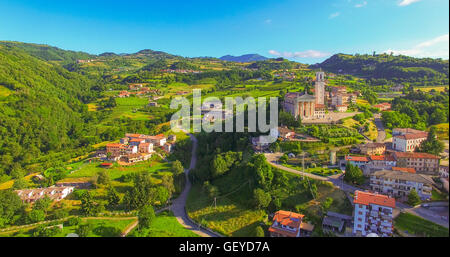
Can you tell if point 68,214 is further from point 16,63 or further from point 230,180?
point 16,63

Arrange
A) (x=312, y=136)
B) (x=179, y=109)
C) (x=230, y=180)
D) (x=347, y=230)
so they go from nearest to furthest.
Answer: (x=347, y=230) < (x=230, y=180) < (x=312, y=136) < (x=179, y=109)

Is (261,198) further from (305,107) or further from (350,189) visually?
(305,107)

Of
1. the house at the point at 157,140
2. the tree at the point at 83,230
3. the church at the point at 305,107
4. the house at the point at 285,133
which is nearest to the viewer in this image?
the tree at the point at 83,230

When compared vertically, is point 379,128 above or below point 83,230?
above

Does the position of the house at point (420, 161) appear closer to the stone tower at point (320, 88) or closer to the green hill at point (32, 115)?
the stone tower at point (320, 88)

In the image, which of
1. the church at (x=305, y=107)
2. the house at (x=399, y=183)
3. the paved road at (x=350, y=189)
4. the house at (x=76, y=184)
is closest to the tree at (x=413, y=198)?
the paved road at (x=350, y=189)

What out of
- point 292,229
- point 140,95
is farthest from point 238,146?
point 140,95

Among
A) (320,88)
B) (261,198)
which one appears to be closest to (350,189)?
(261,198)
